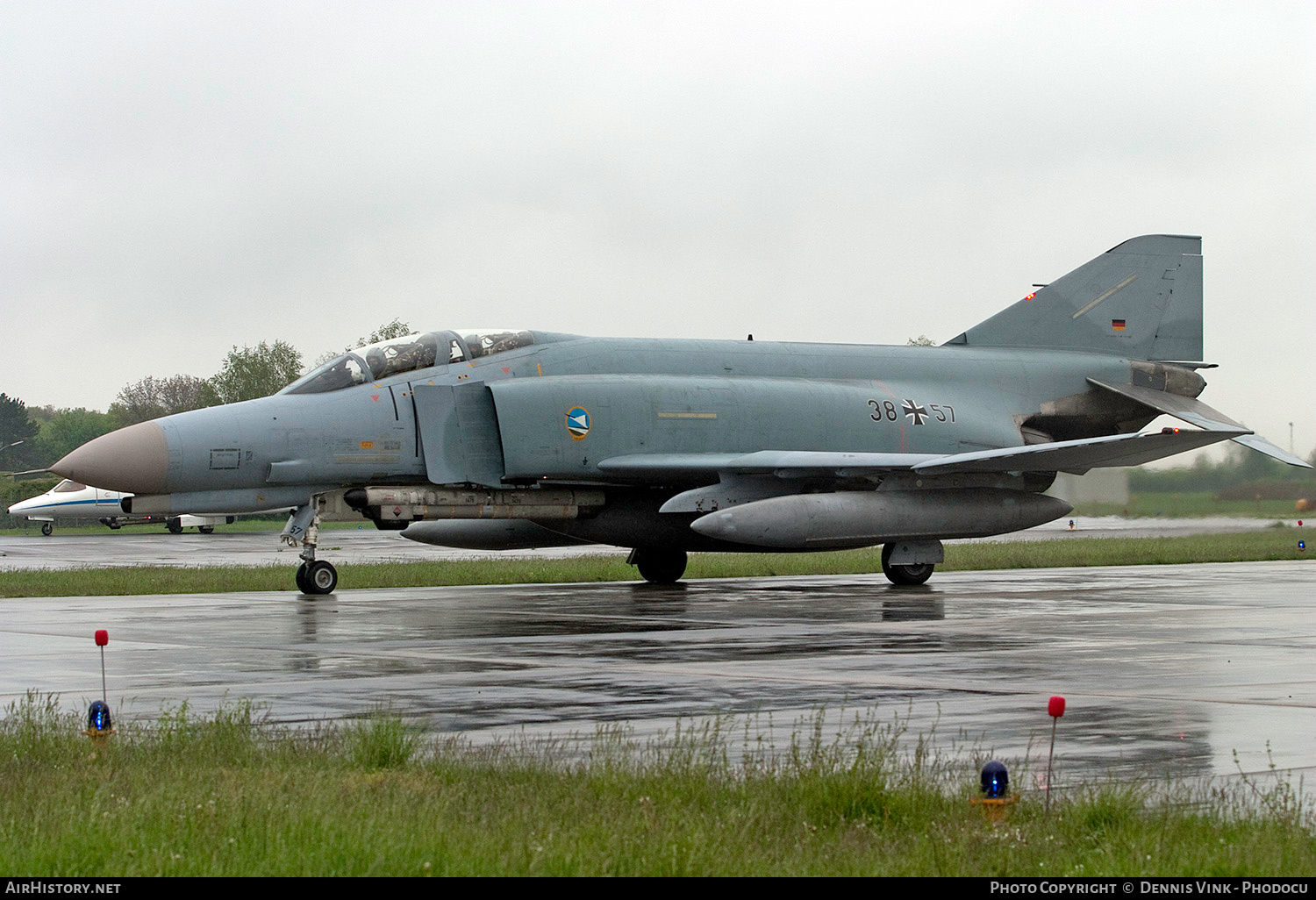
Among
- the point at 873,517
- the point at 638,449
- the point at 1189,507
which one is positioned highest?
the point at 638,449

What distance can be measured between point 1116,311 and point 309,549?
13.5m

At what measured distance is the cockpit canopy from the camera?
1844 cm

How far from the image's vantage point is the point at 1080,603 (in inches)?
651

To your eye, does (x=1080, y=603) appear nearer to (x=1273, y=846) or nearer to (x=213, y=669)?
(x=213, y=669)

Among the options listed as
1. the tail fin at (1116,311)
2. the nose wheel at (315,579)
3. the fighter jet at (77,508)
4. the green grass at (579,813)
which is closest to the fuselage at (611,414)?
the tail fin at (1116,311)

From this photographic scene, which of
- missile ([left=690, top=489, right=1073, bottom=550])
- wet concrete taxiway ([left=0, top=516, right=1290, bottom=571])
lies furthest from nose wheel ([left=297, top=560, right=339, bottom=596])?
missile ([left=690, top=489, right=1073, bottom=550])

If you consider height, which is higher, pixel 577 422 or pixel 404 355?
pixel 404 355

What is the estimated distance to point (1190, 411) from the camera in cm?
2302

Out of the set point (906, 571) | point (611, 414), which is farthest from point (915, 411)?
point (611, 414)

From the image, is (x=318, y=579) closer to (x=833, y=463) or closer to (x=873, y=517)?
(x=833, y=463)

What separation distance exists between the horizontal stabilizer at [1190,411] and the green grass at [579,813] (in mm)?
17300

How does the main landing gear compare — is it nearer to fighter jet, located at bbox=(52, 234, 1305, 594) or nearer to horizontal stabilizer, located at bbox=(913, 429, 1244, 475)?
fighter jet, located at bbox=(52, 234, 1305, 594)

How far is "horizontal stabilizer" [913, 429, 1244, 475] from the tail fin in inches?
148
